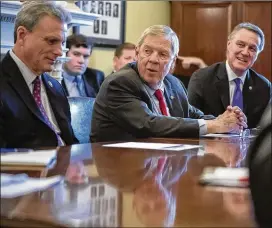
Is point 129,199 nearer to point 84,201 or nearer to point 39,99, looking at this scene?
point 84,201

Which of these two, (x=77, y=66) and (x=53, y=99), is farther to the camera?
(x=77, y=66)

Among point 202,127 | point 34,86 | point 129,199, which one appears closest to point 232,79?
point 202,127

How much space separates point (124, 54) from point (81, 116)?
2214 millimetres

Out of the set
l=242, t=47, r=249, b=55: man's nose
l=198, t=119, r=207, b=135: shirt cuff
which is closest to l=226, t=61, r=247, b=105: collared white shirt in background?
l=242, t=47, r=249, b=55: man's nose

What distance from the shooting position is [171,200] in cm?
108

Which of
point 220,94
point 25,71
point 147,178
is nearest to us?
point 147,178

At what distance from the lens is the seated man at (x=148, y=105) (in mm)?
2387

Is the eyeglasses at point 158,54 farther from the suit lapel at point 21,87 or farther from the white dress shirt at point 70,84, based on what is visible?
the white dress shirt at point 70,84

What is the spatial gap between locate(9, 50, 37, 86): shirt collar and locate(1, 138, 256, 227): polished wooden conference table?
63 cm

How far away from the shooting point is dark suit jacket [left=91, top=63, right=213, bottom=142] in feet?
7.80

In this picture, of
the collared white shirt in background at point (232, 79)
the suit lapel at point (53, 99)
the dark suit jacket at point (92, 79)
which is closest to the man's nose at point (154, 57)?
the suit lapel at point (53, 99)

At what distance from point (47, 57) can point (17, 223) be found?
138 cm

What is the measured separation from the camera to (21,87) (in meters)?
2.06

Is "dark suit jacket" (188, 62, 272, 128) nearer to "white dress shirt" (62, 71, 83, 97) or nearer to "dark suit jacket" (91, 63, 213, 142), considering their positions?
"dark suit jacket" (91, 63, 213, 142)
